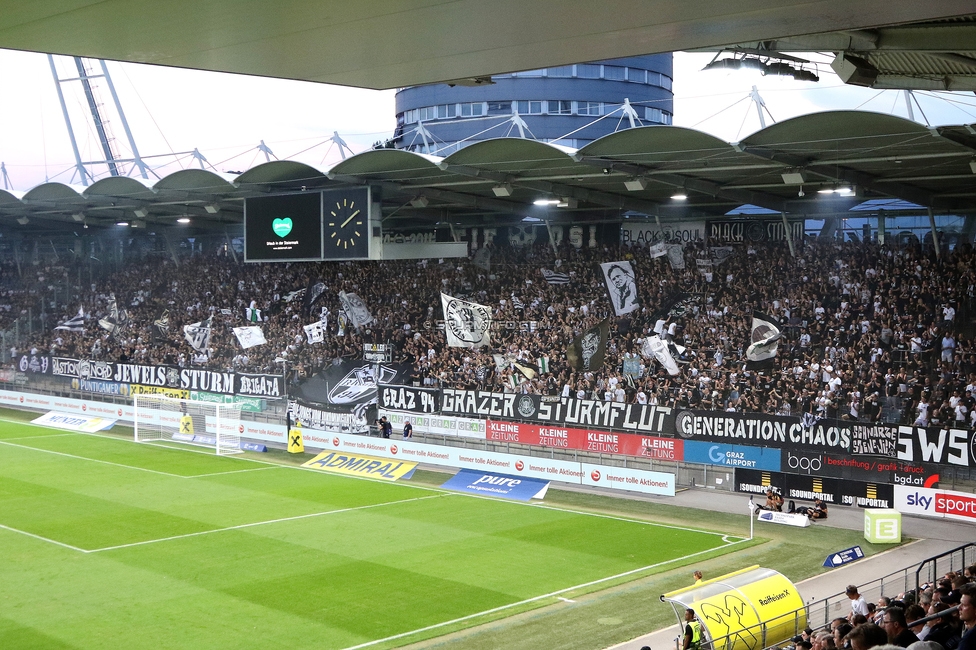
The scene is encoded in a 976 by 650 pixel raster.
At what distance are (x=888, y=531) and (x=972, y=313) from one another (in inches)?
354

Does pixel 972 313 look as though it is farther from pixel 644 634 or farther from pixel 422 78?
pixel 422 78

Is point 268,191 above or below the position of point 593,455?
above

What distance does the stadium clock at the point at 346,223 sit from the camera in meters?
32.5

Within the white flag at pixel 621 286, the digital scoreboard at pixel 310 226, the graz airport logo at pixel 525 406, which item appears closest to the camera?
the digital scoreboard at pixel 310 226

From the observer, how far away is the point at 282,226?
34.0 meters

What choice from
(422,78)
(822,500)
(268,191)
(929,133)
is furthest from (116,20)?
(268,191)

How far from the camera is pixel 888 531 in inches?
906

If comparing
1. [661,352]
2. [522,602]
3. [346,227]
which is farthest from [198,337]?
[522,602]

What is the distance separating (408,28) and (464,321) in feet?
110

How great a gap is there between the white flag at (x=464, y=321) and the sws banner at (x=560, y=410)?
328cm

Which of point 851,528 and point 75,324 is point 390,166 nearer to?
point 851,528

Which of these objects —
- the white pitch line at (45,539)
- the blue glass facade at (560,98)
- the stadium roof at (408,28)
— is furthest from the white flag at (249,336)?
the blue glass facade at (560,98)

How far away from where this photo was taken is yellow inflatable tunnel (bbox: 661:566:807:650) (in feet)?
48.3

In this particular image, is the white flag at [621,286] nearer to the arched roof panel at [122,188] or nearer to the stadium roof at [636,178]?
the stadium roof at [636,178]
